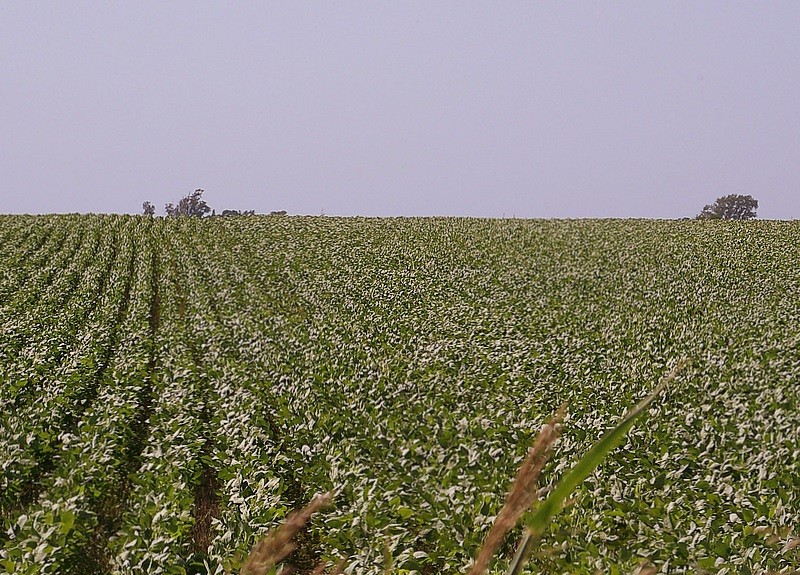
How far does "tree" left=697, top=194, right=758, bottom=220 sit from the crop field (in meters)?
72.3

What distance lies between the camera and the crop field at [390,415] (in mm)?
7941

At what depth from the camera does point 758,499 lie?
340 inches

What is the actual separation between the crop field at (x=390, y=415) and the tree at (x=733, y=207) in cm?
7232

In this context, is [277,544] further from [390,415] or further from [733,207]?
[733,207]

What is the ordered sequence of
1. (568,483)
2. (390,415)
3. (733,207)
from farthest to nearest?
(733,207)
(390,415)
(568,483)

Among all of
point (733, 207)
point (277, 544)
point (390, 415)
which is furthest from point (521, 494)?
point (733, 207)

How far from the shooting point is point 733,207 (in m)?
99.9

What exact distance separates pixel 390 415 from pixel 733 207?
9741 centimetres

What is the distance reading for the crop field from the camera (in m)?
7.94

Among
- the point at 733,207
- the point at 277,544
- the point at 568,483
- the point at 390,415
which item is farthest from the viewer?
the point at 733,207

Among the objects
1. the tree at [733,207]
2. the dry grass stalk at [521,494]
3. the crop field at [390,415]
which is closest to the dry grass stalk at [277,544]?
the dry grass stalk at [521,494]

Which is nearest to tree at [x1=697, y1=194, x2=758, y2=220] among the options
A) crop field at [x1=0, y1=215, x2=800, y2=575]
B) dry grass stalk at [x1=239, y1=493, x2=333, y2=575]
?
crop field at [x1=0, y1=215, x2=800, y2=575]

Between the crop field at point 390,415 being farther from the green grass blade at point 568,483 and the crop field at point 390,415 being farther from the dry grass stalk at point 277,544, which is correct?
the dry grass stalk at point 277,544

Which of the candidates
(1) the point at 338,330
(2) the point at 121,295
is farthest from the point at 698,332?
(2) the point at 121,295
